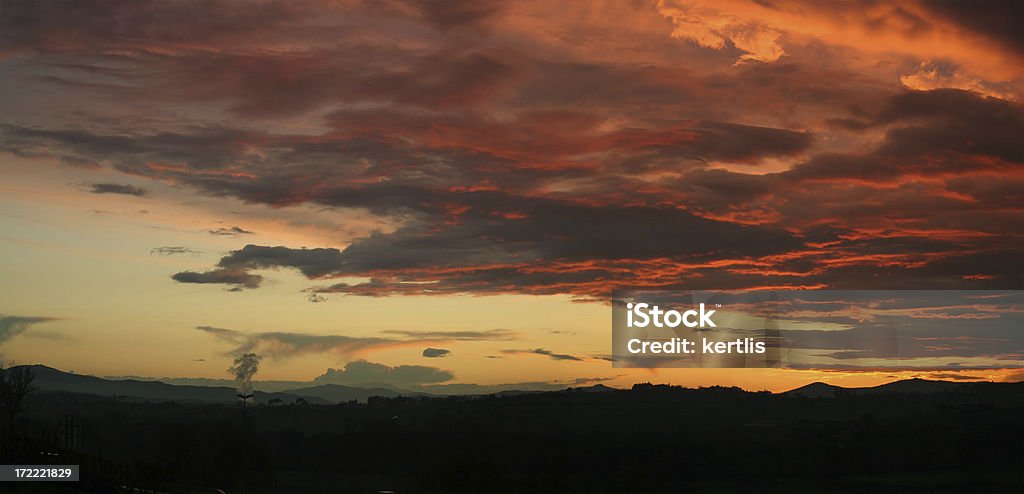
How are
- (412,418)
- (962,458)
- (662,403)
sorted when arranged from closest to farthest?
(962,458) < (662,403) < (412,418)

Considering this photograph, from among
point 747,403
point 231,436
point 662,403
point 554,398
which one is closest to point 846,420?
point 747,403

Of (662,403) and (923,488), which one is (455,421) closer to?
(662,403)

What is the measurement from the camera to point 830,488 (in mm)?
133125

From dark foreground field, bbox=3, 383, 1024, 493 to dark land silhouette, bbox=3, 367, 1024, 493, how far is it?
1.10 ft

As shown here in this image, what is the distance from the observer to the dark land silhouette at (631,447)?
130750 millimetres

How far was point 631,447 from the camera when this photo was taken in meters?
148

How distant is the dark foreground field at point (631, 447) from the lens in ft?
429

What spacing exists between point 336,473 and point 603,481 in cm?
5348

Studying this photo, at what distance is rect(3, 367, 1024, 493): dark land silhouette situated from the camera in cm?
13075

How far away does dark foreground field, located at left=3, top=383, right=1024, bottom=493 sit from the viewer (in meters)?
131

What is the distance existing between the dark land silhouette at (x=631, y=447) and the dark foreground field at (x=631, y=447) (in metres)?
0.33

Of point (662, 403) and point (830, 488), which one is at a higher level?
point (662, 403)

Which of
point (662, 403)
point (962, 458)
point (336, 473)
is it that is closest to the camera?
point (962, 458)

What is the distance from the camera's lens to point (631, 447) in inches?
5812
